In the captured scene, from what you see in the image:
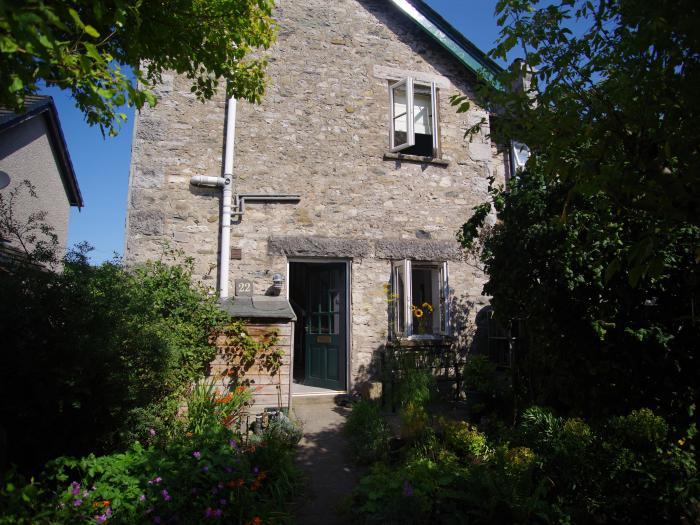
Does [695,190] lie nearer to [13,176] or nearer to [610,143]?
[610,143]

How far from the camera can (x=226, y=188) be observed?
7105 mm

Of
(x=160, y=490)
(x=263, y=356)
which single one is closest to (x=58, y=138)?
(x=263, y=356)

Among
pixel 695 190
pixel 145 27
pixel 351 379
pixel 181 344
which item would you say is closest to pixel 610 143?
pixel 695 190

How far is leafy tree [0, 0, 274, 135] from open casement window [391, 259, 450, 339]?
4159mm

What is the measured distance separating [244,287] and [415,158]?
148 inches

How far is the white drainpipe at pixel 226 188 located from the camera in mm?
6914

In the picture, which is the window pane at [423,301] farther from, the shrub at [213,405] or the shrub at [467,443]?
the shrub at [213,405]

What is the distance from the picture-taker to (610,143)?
2254 mm

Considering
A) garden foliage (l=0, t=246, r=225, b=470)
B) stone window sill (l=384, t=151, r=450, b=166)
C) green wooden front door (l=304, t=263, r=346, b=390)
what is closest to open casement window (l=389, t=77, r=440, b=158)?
stone window sill (l=384, t=151, r=450, b=166)

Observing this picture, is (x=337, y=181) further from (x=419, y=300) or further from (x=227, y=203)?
(x=419, y=300)

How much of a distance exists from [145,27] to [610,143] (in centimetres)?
311

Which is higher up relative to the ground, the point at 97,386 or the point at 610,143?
the point at 610,143

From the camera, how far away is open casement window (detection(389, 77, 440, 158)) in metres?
8.13

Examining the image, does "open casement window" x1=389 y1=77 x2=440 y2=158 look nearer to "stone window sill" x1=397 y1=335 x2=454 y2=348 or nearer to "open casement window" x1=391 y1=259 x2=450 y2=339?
"open casement window" x1=391 y1=259 x2=450 y2=339
